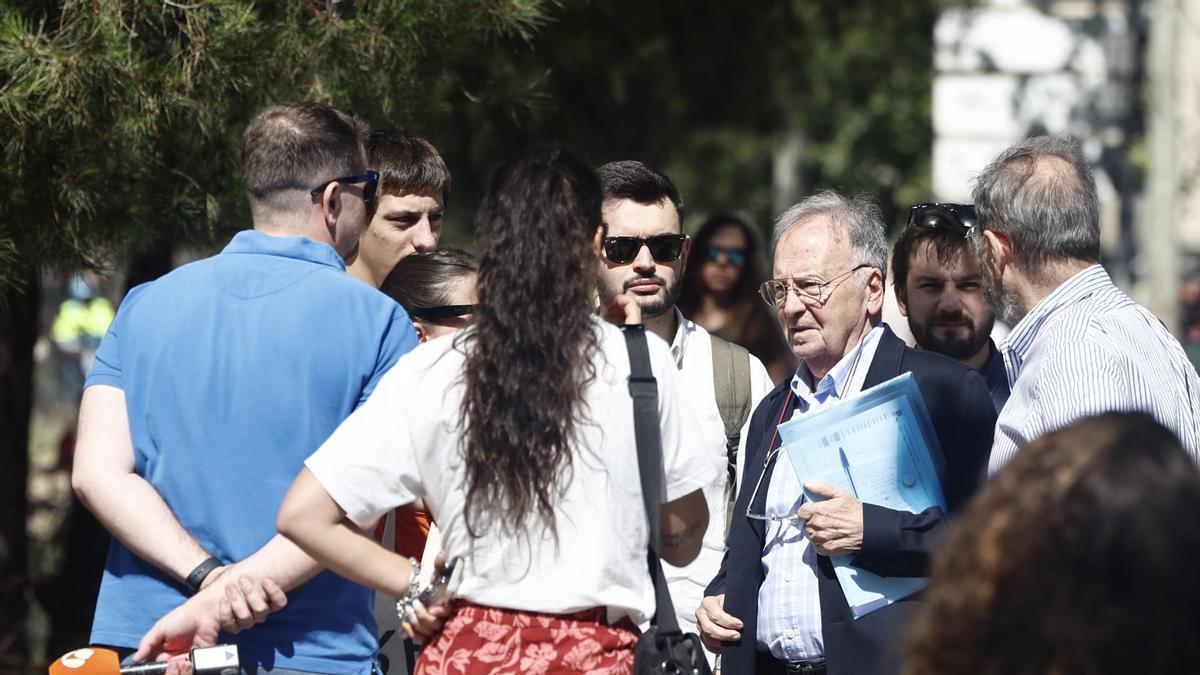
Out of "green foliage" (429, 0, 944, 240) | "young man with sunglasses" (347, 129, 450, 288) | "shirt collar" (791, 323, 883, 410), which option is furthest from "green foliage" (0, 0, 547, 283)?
"shirt collar" (791, 323, 883, 410)

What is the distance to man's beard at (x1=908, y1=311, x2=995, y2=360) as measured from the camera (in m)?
4.12

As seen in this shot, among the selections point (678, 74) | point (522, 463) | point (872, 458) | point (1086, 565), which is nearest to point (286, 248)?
point (522, 463)

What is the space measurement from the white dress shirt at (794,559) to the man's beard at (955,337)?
31.7 inches

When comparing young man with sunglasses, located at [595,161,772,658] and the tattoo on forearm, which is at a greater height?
young man with sunglasses, located at [595,161,772,658]

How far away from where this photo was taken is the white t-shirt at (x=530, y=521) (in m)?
2.51

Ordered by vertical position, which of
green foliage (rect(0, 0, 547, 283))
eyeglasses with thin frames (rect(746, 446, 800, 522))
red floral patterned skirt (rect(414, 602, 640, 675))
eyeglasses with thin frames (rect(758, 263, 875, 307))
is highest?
green foliage (rect(0, 0, 547, 283))

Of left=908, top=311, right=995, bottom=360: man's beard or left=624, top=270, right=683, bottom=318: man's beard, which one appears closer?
left=624, top=270, right=683, bottom=318: man's beard

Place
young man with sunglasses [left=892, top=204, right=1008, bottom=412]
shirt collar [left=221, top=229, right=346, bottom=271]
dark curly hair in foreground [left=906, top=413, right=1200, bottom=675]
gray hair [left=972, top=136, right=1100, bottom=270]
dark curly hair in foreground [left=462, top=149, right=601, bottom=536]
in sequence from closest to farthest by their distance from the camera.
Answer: dark curly hair in foreground [left=906, top=413, right=1200, bottom=675] → dark curly hair in foreground [left=462, top=149, right=601, bottom=536] → shirt collar [left=221, top=229, right=346, bottom=271] → gray hair [left=972, top=136, right=1100, bottom=270] → young man with sunglasses [left=892, top=204, right=1008, bottom=412]

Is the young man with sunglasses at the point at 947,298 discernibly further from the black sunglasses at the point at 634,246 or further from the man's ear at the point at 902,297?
the black sunglasses at the point at 634,246

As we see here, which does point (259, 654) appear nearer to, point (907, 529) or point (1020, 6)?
point (907, 529)

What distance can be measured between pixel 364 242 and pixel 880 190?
1666 centimetres

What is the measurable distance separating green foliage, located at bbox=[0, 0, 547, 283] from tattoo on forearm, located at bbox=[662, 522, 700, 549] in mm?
2014

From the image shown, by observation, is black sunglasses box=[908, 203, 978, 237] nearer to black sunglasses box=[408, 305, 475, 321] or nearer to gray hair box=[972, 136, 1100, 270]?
gray hair box=[972, 136, 1100, 270]

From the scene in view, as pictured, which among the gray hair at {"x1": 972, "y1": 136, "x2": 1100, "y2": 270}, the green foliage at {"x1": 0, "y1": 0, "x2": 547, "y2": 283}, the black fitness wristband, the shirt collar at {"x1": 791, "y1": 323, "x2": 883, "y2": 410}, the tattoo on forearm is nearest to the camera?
the tattoo on forearm
